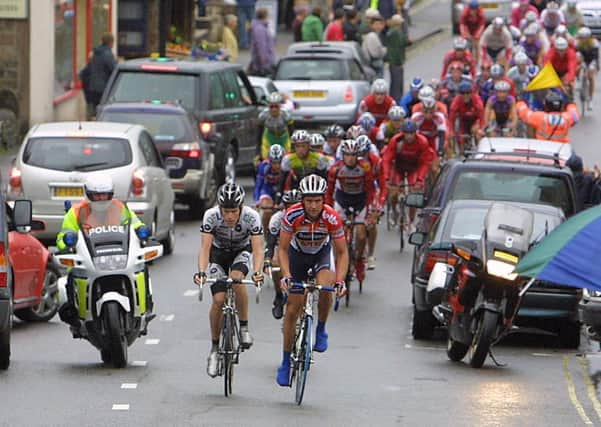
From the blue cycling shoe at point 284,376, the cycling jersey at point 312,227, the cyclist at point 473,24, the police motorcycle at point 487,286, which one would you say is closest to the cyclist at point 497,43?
the cyclist at point 473,24

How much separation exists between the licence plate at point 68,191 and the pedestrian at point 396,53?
15691mm

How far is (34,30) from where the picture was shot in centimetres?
3372

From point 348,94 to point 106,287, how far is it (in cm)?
1747

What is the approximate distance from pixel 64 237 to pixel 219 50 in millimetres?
23240

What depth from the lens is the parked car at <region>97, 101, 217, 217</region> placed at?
25.7m

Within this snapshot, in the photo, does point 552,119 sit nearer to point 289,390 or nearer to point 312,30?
point 289,390

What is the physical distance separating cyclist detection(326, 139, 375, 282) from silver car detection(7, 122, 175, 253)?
2851mm

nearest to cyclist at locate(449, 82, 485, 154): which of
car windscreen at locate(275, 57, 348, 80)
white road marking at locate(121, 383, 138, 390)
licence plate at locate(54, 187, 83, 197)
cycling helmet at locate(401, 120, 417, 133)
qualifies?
cycling helmet at locate(401, 120, 417, 133)

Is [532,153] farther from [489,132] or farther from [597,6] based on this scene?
[597,6]

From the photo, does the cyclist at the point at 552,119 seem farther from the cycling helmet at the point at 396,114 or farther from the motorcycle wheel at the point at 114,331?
the motorcycle wheel at the point at 114,331

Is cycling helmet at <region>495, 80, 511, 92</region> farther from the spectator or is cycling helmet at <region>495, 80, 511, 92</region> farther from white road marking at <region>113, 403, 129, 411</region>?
white road marking at <region>113, 403, 129, 411</region>

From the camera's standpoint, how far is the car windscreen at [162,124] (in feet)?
84.3

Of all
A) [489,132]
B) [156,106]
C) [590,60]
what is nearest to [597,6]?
[590,60]

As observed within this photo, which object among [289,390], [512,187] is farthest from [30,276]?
[512,187]
